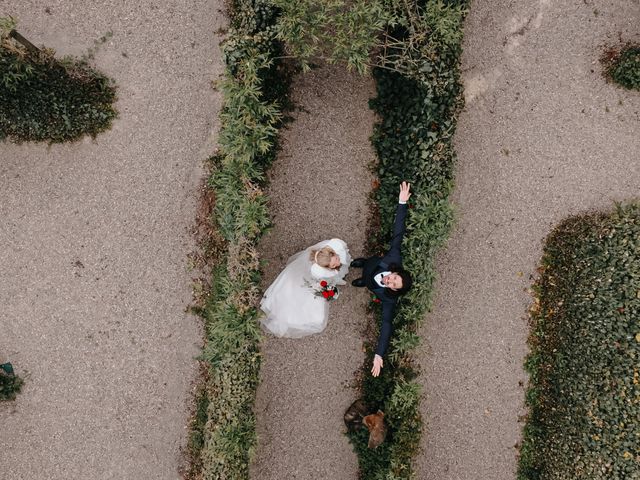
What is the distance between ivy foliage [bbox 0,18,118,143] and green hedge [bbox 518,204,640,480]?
7749 millimetres

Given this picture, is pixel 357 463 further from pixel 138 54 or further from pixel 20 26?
pixel 20 26

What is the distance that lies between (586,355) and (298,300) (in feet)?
15.2

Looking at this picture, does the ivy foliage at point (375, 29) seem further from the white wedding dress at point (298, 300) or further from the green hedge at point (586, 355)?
the green hedge at point (586, 355)

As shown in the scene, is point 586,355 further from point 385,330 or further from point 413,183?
point 413,183

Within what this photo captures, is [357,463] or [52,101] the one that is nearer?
[52,101]

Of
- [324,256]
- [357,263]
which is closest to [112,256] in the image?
[324,256]

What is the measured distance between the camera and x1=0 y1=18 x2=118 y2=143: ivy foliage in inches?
275

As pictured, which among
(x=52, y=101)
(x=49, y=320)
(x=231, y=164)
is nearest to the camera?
(x=231, y=164)

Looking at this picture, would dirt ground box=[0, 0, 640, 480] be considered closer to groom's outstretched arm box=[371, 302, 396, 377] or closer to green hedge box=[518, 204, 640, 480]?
green hedge box=[518, 204, 640, 480]

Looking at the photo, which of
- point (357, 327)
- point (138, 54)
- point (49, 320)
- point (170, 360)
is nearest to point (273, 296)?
point (357, 327)

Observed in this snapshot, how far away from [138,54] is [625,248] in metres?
8.19

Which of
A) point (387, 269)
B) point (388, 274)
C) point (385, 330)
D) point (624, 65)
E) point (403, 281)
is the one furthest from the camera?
point (624, 65)

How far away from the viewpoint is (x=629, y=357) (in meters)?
6.82

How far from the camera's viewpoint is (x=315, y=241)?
7688mm
